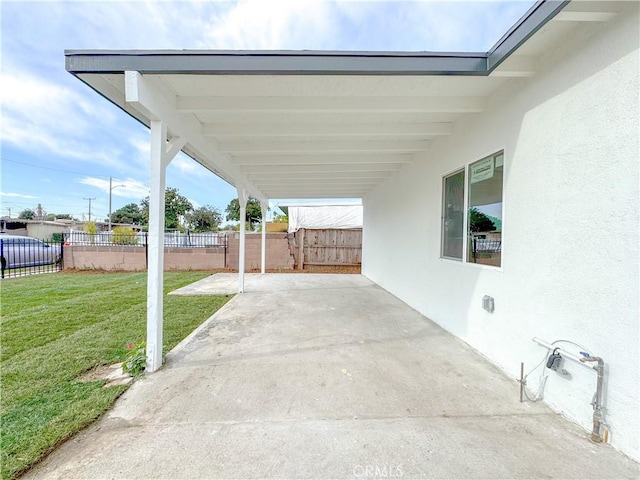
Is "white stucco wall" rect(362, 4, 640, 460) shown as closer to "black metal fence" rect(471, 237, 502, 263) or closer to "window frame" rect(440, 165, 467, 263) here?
"black metal fence" rect(471, 237, 502, 263)

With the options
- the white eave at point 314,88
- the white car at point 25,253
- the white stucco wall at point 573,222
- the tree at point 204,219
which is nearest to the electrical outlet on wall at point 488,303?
the white stucco wall at point 573,222

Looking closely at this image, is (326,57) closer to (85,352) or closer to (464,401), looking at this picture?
(464,401)

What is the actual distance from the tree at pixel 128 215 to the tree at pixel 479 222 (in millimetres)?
47682

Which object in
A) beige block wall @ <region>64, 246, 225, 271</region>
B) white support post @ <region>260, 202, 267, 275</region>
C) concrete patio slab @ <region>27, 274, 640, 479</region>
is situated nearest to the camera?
concrete patio slab @ <region>27, 274, 640, 479</region>

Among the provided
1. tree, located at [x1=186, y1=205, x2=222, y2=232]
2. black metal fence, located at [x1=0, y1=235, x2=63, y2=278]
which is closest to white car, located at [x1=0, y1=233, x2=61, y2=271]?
black metal fence, located at [x1=0, y1=235, x2=63, y2=278]

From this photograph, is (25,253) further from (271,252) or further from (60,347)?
(60,347)

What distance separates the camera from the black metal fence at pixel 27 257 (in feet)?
28.4

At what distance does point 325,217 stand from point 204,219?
24857 millimetres

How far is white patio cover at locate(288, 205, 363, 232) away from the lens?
12.2 m

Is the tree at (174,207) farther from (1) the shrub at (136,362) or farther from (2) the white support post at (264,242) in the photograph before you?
(1) the shrub at (136,362)

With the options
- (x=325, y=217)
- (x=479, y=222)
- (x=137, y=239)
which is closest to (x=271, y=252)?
(x=325, y=217)

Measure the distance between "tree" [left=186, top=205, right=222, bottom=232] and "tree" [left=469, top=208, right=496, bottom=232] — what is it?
31.6 meters

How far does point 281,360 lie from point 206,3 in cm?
427

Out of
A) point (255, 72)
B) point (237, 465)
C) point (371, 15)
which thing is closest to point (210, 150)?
point (255, 72)
